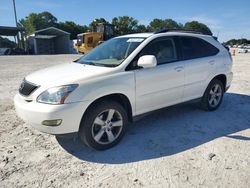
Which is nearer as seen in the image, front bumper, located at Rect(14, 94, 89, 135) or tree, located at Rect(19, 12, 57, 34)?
front bumper, located at Rect(14, 94, 89, 135)

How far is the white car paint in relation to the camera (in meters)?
3.22

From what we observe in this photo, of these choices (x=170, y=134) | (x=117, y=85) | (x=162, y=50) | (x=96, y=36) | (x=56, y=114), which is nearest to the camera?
(x=56, y=114)

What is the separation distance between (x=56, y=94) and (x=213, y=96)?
3728 mm

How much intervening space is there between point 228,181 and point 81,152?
211cm

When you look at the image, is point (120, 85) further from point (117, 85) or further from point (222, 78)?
point (222, 78)

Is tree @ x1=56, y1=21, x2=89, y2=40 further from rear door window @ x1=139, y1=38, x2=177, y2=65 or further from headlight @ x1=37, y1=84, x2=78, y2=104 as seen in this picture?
headlight @ x1=37, y1=84, x2=78, y2=104

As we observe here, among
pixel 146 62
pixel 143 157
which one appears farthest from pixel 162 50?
pixel 143 157

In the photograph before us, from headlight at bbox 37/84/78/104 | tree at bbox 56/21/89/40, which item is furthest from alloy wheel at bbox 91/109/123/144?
tree at bbox 56/21/89/40

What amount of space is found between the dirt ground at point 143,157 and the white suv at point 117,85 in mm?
401

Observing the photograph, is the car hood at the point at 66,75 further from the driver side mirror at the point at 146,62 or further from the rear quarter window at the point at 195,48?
the rear quarter window at the point at 195,48

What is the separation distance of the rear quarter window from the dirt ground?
1365 millimetres

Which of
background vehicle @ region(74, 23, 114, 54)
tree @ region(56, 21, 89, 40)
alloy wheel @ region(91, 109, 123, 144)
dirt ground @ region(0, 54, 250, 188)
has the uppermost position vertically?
tree @ region(56, 21, 89, 40)

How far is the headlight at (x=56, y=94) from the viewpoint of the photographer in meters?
3.16

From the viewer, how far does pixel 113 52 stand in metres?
4.31
